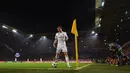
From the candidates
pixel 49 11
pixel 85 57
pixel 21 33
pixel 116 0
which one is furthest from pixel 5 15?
pixel 116 0

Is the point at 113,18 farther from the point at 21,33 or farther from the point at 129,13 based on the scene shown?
the point at 21,33

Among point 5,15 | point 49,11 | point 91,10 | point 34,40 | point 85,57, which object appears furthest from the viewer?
point 34,40

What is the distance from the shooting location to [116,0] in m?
45.8

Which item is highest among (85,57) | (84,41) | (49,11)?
(49,11)

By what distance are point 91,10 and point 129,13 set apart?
9.50 metres

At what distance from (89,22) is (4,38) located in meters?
15.6

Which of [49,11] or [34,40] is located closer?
[49,11]

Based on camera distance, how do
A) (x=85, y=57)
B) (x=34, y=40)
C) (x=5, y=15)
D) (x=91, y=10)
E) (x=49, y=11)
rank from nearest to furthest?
(x=5, y=15) → (x=49, y=11) → (x=85, y=57) → (x=91, y=10) → (x=34, y=40)

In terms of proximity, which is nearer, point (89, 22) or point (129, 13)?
point (129, 13)

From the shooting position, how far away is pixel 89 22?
168 feet

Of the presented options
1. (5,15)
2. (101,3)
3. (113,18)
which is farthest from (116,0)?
(5,15)

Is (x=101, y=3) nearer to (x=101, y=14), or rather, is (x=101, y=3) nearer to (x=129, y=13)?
(x=101, y=14)

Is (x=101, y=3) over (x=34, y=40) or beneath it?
over

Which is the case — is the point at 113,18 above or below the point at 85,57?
above
